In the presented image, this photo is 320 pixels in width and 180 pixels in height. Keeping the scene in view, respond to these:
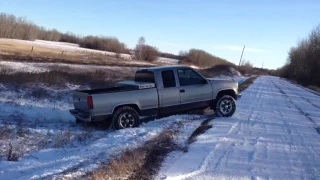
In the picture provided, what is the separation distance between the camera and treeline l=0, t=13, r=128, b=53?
7810 centimetres

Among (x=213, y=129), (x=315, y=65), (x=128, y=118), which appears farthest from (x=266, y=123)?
(x=315, y=65)

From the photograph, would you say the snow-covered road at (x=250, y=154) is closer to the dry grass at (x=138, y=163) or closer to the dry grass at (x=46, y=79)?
the dry grass at (x=138, y=163)

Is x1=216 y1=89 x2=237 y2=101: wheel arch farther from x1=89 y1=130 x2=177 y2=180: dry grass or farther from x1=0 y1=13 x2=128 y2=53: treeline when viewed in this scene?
x1=0 y1=13 x2=128 y2=53: treeline

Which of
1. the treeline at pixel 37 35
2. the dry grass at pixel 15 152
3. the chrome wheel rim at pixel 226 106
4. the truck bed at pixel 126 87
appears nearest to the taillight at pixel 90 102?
the truck bed at pixel 126 87

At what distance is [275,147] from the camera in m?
8.38

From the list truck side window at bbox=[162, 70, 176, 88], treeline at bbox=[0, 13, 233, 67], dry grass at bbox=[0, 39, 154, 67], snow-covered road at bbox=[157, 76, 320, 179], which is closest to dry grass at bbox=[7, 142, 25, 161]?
snow-covered road at bbox=[157, 76, 320, 179]

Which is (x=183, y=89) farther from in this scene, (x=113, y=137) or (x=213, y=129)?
(x=113, y=137)

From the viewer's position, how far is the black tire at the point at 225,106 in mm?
12409

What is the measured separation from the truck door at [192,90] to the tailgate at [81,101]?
3.20 meters

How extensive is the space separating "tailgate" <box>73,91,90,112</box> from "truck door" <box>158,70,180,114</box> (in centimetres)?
235

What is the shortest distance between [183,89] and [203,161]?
4.82m

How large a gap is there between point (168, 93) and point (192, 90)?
1.02m

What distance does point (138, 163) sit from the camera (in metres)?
6.68

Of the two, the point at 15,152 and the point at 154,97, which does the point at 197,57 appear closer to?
the point at 154,97
